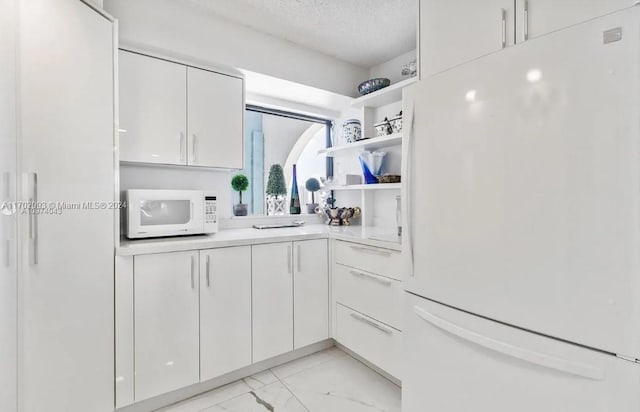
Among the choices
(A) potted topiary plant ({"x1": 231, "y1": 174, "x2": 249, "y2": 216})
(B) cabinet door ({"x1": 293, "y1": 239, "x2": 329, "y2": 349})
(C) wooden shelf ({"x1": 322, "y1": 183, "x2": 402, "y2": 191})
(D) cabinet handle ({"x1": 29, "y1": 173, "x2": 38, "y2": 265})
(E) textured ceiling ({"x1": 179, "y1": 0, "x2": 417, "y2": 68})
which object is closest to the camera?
(D) cabinet handle ({"x1": 29, "y1": 173, "x2": 38, "y2": 265})

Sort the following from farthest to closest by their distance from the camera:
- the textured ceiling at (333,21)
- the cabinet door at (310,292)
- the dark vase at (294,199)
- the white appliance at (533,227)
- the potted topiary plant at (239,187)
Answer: the dark vase at (294,199) < the potted topiary plant at (239,187) < the cabinet door at (310,292) < the textured ceiling at (333,21) < the white appliance at (533,227)

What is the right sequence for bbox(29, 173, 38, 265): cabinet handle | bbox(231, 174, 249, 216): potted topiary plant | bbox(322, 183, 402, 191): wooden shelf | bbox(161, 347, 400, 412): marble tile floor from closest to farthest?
bbox(29, 173, 38, 265): cabinet handle → bbox(161, 347, 400, 412): marble tile floor → bbox(322, 183, 402, 191): wooden shelf → bbox(231, 174, 249, 216): potted topiary plant

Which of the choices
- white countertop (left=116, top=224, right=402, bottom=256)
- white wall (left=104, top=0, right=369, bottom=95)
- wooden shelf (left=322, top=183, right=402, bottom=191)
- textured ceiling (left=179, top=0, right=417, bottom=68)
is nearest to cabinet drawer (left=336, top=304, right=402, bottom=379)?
white countertop (left=116, top=224, right=402, bottom=256)

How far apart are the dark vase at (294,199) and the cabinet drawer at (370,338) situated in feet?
3.23

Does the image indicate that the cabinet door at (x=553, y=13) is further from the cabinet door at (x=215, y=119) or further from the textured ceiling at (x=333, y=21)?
the cabinet door at (x=215, y=119)

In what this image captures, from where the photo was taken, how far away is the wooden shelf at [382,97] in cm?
222

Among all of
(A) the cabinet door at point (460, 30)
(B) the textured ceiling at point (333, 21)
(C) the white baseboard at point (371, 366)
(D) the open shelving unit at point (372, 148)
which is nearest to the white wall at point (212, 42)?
(B) the textured ceiling at point (333, 21)

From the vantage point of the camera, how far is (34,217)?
1.18 meters

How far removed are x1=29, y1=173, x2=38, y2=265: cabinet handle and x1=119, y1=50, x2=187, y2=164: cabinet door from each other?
596 millimetres

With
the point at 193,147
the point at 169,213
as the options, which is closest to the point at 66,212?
the point at 169,213

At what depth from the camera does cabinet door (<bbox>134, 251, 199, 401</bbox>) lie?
1552mm

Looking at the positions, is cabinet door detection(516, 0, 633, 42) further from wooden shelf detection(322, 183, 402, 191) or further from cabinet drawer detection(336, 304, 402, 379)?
cabinet drawer detection(336, 304, 402, 379)

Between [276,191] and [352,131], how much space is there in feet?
2.90

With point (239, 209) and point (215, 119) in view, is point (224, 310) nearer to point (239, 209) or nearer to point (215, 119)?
point (239, 209)
